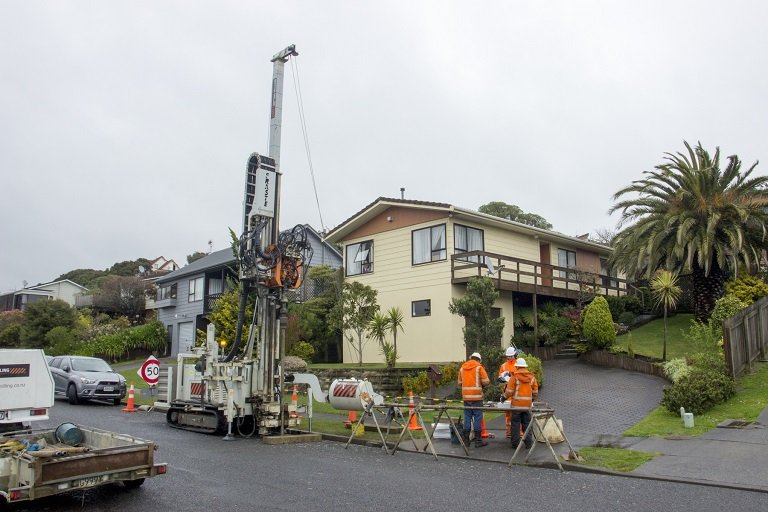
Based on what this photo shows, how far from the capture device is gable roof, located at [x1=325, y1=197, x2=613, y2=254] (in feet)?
76.7

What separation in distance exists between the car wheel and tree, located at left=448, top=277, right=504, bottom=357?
40.1 feet

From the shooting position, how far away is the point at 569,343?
77.7 feet

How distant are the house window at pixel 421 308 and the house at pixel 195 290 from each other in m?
13.0

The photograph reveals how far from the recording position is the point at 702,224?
22.4 metres

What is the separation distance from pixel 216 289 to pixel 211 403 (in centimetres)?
2552

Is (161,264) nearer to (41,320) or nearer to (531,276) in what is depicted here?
(41,320)

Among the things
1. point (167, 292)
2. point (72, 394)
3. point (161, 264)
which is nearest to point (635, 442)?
point (72, 394)

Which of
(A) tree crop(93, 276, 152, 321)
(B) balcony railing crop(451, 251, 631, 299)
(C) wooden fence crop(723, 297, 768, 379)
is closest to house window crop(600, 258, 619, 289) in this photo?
(B) balcony railing crop(451, 251, 631, 299)

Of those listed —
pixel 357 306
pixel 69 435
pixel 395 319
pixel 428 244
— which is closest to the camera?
pixel 69 435

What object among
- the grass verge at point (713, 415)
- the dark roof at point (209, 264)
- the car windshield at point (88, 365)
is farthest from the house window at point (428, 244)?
the dark roof at point (209, 264)

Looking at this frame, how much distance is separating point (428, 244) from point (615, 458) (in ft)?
48.3

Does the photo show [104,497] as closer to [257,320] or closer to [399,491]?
[399,491]

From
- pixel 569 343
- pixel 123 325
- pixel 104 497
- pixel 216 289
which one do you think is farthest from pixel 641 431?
pixel 123 325

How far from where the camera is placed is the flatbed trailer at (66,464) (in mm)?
6680
